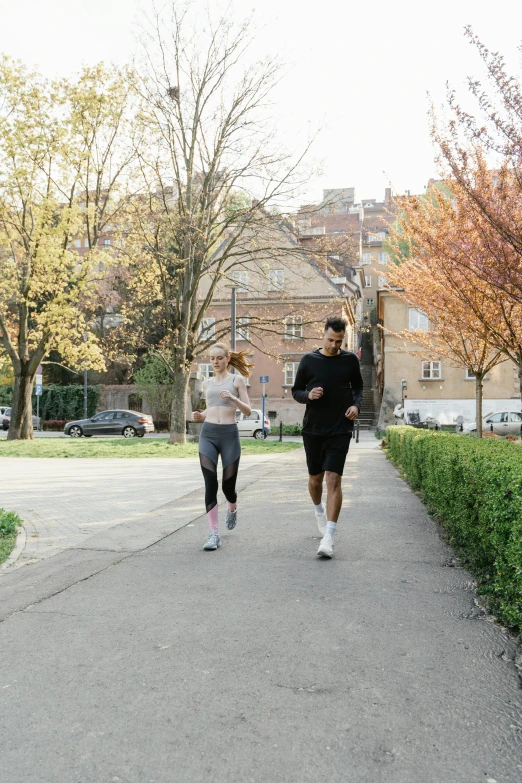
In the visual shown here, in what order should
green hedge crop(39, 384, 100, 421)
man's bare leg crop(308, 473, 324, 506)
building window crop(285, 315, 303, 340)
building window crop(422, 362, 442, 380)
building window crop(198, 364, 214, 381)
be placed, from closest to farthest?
man's bare leg crop(308, 473, 324, 506)
building window crop(285, 315, 303, 340)
building window crop(422, 362, 442, 380)
green hedge crop(39, 384, 100, 421)
building window crop(198, 364, 214, 381)

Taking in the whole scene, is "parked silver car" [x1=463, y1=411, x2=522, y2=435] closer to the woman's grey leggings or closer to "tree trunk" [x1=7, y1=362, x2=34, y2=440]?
"tree trunk" [x1=7, y1=362, x2=34, y2=440]

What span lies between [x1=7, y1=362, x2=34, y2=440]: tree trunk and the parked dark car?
1097 centimetres

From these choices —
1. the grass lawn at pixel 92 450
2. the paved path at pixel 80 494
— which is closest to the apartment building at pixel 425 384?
the grass lawn at pixel 92 450

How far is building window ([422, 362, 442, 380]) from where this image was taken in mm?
42281

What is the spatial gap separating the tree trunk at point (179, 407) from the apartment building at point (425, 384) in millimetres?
18974

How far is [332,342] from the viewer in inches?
238

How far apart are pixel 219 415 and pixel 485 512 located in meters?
2.65

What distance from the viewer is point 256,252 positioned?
77.8 ft

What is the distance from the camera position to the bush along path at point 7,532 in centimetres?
601

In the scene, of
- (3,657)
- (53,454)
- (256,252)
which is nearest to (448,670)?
(3,657)

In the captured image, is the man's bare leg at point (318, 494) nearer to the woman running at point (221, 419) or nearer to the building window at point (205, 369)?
the woman running at point (221, 419)

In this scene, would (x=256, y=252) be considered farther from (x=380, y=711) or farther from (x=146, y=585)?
(x=380, y=711)

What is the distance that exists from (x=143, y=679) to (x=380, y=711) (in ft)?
3.48

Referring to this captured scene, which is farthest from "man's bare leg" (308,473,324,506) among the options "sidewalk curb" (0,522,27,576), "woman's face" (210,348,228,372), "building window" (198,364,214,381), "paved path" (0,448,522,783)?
"building window" (198,364,214,381)
